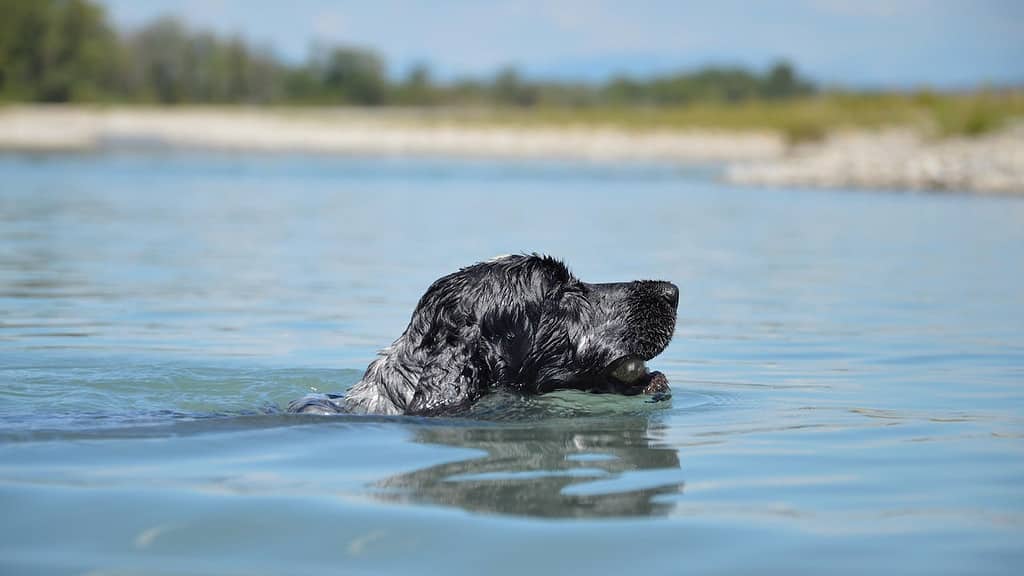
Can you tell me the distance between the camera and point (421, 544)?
13.6 feet

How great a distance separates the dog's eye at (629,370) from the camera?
21.3ft

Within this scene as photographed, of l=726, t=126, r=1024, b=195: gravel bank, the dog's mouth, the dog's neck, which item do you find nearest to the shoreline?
l=726, t=126, r=1024, b=195: gravel bank

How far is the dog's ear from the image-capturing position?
20.0 feet

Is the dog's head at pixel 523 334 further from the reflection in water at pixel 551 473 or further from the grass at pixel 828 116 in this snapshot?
the grass at pixel 828 116

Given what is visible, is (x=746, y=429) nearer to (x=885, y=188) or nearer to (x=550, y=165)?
(x=885, y=188)

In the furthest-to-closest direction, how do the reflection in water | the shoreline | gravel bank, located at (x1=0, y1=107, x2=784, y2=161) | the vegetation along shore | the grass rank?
gravel bank, located at (x1=0, y1=107, x2=784, y2=161), the grass, the vegetation along shore, the shoreline, the reflection in water

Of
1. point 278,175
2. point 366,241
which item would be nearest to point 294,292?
point 366,241

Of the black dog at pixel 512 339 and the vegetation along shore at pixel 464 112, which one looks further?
the vegetation along shore at pixel 464 112

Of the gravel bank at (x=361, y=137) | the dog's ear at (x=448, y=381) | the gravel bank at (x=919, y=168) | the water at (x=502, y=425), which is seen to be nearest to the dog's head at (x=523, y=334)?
the dog's ear at (x=448, y=381)

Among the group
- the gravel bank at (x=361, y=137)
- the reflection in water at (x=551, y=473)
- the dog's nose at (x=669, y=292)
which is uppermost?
the gravel bank at (x=361, y=137)

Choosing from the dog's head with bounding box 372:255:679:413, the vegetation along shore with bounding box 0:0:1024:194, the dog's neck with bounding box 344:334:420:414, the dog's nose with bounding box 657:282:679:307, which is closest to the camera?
the dog's head with bounding box 372:255:679:413

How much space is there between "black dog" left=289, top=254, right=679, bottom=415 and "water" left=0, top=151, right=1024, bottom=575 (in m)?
0.18

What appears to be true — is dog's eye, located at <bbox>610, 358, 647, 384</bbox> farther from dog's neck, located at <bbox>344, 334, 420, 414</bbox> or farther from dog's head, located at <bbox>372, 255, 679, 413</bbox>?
dog's neck, located at <bbox>344, 334, 420, 414</bbox>

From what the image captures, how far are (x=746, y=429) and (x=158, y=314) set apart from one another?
236 inches
